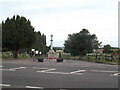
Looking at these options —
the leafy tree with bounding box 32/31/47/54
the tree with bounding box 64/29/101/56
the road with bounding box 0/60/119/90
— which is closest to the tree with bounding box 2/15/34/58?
the leafy tree with bounding box 32/31/47/54

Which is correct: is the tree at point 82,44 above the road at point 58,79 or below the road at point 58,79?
above

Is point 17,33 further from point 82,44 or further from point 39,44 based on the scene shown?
point 39,44

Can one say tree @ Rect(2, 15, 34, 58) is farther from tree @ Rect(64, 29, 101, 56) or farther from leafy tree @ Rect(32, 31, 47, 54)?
tree @ Rect(64, 29, 101, 56)

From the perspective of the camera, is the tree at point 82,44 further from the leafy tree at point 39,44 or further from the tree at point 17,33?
the tree at point 17,33

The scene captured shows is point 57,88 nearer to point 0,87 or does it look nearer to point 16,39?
point 0,87

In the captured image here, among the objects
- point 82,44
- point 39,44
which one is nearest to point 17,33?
point 82,44

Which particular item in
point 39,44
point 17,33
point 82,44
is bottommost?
point 82,44

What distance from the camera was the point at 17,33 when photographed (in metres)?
39.5

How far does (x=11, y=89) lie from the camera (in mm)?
8430

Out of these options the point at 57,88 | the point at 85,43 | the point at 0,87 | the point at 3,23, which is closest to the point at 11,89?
the point at 0,87

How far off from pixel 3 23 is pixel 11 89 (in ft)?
119

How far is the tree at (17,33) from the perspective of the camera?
39.2 meters

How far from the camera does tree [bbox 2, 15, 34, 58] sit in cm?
3916

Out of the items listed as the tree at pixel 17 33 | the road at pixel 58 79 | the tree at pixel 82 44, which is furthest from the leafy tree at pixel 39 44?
the road at pixel 58 79
